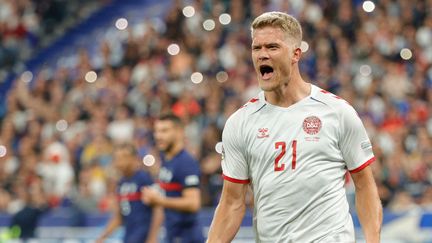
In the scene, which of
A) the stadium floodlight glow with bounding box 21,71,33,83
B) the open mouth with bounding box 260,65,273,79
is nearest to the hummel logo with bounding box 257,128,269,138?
the open mouth with bounding box 260,65,273,79

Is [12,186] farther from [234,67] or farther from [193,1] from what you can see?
[193,1]

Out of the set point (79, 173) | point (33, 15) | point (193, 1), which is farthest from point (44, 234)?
point (33, 15)

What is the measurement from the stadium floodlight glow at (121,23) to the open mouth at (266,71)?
16.8m

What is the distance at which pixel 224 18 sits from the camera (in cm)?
1859

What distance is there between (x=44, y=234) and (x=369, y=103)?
519cm

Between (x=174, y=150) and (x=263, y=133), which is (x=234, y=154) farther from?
(x=174, y=150)

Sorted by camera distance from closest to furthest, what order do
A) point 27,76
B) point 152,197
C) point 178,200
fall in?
point 152,197
point 178,200
point 27,76

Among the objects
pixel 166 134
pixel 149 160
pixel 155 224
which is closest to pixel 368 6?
pixel 149 160

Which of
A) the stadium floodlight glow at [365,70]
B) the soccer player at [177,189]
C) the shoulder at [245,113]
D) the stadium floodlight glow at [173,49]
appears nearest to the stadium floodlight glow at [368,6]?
the stadium floodlight glow at [365,70]

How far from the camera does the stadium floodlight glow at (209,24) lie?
1848 centimetres

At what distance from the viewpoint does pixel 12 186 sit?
16.7 meters

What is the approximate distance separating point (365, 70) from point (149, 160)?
369 cm

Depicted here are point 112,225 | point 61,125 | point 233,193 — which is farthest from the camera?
point 61,125

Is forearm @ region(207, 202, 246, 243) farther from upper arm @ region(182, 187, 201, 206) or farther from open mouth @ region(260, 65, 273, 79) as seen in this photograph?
upper arm @ region(182, 187, 201, 206)
